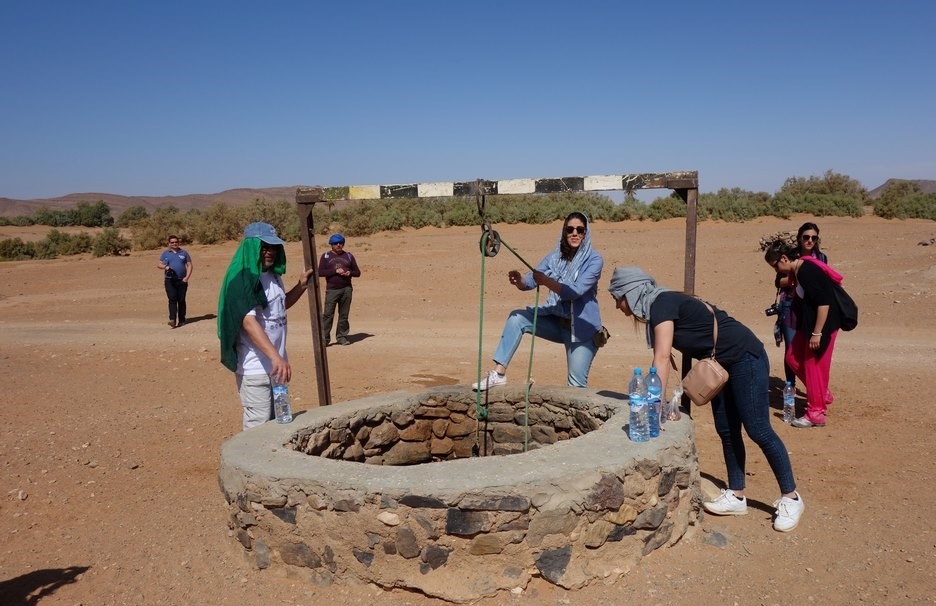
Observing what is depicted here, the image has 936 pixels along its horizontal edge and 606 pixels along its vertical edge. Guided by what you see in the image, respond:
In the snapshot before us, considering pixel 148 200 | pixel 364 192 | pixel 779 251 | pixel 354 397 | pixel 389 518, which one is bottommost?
pixel 354 397

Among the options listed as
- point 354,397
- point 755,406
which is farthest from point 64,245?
point 755,406

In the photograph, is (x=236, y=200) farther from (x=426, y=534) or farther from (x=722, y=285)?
(x=426, y=534)

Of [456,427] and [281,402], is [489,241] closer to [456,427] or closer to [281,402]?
[456,427]

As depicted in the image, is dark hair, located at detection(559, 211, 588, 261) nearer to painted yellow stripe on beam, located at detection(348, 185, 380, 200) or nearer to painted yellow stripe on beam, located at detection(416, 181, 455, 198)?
painted yellow stripe on beam, located at detection(416, 181, 455, 198)

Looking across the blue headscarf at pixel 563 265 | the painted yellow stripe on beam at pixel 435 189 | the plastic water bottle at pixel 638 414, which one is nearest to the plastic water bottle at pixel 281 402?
the painted yellow stripe on beam at pixel 435 189

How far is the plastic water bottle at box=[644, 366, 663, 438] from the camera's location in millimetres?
3900

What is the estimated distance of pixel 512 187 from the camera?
16.6ft

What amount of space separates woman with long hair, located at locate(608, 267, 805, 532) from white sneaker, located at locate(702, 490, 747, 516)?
0.24 meters

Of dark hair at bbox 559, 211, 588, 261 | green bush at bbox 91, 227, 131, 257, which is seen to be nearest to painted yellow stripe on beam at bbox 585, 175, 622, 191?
dark hair at bbox 559, 211, 588, 261

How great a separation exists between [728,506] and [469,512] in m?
1.97

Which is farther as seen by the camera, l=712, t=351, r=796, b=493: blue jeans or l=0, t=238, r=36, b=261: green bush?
l=0, t=238, r=36, b=261: green bush

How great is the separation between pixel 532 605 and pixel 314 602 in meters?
1.14

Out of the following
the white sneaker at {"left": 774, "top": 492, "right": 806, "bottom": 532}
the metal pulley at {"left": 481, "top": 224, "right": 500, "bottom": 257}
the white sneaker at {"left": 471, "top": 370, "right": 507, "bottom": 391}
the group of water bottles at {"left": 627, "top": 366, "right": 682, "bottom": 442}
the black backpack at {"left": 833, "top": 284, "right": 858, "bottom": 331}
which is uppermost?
the metal pulley at {"left": 481, "top": 224, "right": 500, "bottom": 257}

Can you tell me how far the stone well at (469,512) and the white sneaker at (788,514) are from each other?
1.73 ft
